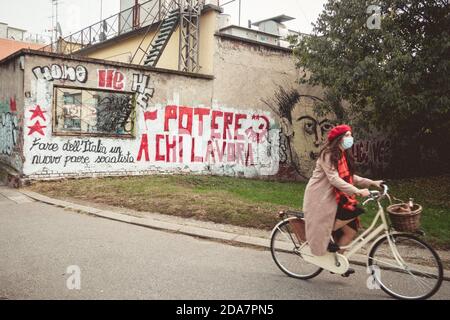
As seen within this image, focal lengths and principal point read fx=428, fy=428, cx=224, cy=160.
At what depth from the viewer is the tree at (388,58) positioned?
37.6 feet

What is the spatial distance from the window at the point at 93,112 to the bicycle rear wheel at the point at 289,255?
364 inches

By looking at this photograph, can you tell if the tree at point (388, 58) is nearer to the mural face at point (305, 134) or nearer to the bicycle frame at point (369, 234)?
the mural face at point (305, 134)

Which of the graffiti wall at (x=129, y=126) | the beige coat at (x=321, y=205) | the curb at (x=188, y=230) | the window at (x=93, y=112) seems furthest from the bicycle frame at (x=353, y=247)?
the window at (x=93, y=112)

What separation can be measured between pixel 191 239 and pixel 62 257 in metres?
2.04

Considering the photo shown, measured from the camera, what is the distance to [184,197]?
31.6ft

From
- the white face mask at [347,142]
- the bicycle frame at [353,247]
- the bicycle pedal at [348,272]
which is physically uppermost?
the white face mask at [347,142]

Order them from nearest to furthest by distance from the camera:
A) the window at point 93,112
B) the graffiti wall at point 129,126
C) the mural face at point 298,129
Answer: the graffiti wall at point 129,126 → the window at point 93,112 → the mural face at point 298,129

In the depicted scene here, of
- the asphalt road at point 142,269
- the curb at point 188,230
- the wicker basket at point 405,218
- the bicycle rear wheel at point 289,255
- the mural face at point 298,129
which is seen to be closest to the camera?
the wicker basket at point 405,218

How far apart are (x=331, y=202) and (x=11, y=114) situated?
12.0 m

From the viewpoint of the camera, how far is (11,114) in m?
13.5

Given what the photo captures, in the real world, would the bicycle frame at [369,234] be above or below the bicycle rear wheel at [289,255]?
above

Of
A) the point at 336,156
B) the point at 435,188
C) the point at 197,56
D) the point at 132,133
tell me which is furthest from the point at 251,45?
the point at 336,156

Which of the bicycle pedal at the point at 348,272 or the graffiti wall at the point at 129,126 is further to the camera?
the graffiti wall at the point at 129,126

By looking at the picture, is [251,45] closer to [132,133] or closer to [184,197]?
[132,133]
